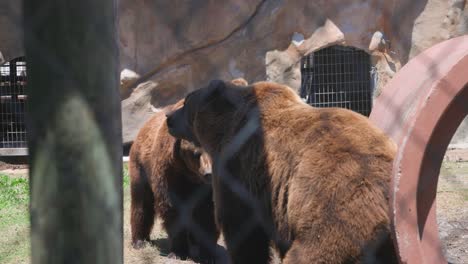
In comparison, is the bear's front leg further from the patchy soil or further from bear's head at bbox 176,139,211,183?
bear's head at bbox 176,139,211,183

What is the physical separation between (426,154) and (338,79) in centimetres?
666

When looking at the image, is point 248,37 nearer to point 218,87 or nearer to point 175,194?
point 175,194

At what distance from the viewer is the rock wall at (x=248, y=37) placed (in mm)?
7332

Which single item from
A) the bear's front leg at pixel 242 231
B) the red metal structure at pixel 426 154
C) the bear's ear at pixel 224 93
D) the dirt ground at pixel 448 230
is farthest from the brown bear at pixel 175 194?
the red metal structure at pixel 426 154

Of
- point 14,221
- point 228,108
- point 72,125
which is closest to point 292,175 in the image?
point 228,108

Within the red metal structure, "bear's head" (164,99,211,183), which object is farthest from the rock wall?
the red metal structure

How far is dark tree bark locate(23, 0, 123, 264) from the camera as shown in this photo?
83 centimetres

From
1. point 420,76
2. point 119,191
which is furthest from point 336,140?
point 119,191

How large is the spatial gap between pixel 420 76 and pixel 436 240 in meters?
0.58

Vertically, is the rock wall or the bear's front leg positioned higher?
the rock wall

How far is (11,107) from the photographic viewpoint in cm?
784

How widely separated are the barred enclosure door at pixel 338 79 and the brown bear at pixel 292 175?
232 inches

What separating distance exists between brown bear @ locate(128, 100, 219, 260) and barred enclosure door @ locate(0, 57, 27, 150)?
4.03 metres

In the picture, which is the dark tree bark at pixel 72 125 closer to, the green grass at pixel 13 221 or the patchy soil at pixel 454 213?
the patchy soil at pixel 454 213
